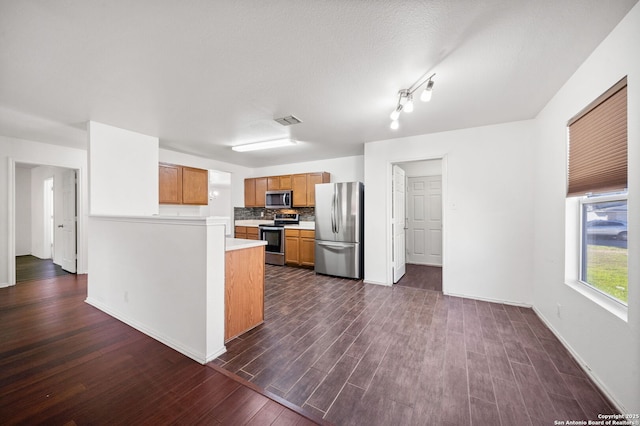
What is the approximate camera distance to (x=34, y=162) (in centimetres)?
412

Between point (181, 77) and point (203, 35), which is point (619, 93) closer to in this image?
point (203, 35)

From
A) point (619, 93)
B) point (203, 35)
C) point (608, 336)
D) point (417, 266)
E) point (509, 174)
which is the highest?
point (203, 35)

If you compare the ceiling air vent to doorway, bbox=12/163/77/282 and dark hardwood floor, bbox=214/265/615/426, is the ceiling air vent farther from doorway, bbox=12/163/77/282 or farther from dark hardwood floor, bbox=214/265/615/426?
doorway, bbox=12/163/77/282

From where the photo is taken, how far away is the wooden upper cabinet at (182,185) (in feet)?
14.9

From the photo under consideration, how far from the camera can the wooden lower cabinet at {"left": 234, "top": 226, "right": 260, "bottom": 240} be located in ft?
20.1

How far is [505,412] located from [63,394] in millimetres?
2894

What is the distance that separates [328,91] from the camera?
7.88ft

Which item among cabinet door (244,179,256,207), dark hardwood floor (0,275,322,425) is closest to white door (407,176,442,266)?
cabinet door (244,179,256,207)

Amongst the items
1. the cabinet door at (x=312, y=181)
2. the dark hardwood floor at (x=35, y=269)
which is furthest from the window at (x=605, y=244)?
the dark hardwood floor at (x=35, y=269)

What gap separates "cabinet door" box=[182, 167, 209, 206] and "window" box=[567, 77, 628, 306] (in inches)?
223

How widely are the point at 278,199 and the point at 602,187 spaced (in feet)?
17.1

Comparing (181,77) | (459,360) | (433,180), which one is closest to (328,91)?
(181,77)

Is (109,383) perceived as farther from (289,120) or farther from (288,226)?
(288,226)

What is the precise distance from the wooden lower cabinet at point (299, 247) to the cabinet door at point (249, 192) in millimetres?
1531
